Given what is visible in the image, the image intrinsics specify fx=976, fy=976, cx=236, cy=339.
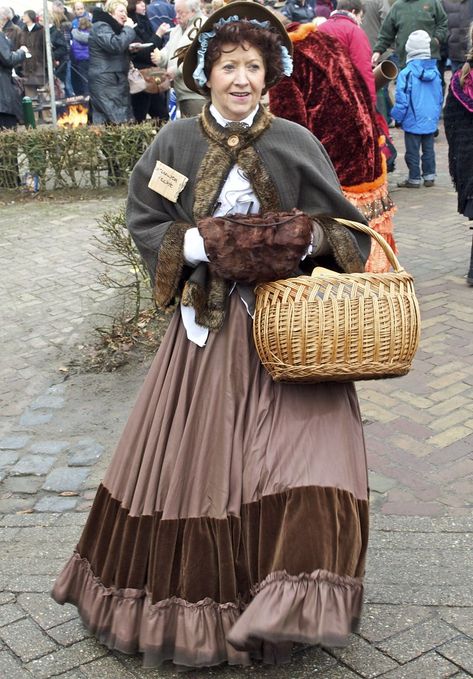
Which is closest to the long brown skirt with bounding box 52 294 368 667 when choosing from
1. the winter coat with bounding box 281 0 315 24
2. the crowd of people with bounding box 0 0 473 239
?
the crowd of people with bounding box 0 0 473 239

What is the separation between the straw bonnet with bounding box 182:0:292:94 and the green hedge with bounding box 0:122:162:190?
666 cm

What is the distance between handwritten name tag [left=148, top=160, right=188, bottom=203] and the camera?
2922 mm

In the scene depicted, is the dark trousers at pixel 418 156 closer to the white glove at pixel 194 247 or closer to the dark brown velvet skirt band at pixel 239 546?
the white glove at pixel 194 247

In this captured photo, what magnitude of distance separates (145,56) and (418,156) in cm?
358

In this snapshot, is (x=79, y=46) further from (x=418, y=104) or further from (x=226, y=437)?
(x=226, y=437)

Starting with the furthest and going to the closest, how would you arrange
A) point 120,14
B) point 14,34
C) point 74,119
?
1. point 14,34
2. point 74,119
3. point 120,14

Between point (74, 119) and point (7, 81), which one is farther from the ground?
point (7, 81)

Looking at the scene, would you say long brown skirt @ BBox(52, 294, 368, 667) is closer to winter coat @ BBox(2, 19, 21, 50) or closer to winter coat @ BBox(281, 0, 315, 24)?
winter coat @ BBox(281, 0, 315, 24)

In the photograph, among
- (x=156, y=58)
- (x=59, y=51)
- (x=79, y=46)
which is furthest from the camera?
(x=59, y=51)

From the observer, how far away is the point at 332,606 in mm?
2625

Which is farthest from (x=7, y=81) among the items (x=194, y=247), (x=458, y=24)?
(x=194, y=247)

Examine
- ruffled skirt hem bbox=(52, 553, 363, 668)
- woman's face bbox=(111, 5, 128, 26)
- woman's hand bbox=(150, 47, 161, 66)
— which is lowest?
ruffled skirt hem bbox=(52, 553, 363, 668)

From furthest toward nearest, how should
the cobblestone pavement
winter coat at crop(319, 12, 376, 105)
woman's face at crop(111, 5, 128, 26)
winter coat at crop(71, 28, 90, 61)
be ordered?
winter coat at crop(71, 28, 90, 61) < woman's face at crop(111, 5, 128, 26) < winter coat at crop(319, 12, 376, 105) < the cobblestone pavement

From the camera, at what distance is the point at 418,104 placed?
9414 mm
